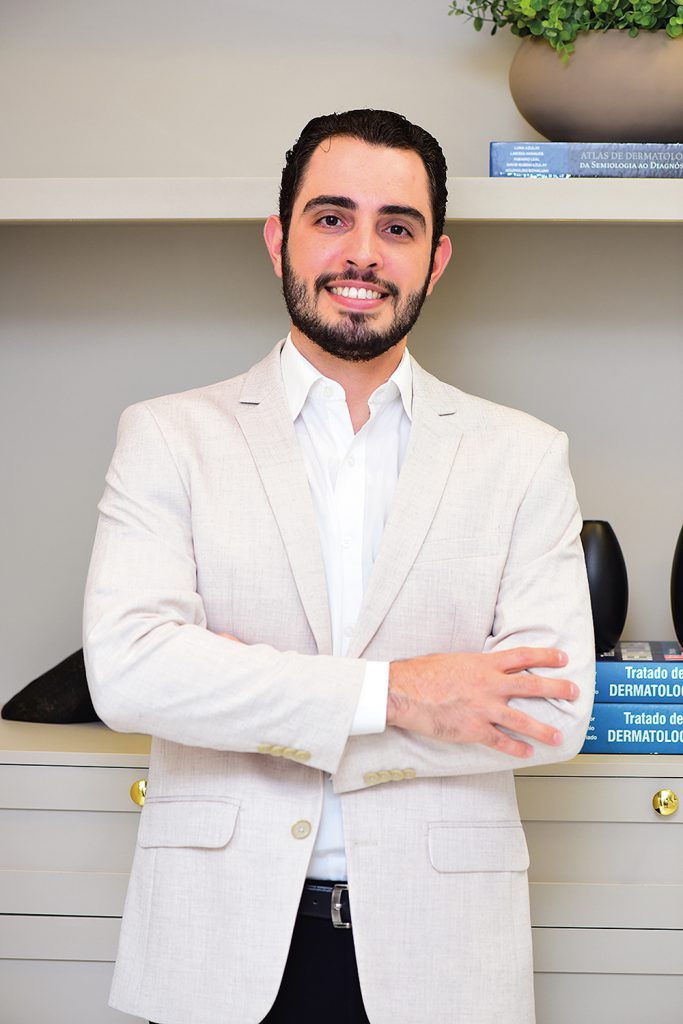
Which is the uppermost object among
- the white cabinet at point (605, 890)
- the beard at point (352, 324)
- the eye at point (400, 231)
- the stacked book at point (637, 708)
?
the eye at point (400, 231)

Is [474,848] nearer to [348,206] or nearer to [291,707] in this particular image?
[291,707]

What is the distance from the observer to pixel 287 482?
1.59 m

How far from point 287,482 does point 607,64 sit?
975 millimetres

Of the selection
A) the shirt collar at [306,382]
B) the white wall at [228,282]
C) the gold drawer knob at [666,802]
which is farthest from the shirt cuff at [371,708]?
the white wall at [228,282]

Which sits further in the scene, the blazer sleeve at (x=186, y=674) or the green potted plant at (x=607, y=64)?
the green potted plant at (x=607, y=64)

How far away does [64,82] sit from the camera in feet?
7.81

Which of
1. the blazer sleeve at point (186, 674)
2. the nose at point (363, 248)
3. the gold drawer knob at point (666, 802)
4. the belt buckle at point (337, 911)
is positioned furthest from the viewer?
the gold drawer knob at point (666, 802)

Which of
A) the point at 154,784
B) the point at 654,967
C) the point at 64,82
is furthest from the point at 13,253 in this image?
the point at 654,967

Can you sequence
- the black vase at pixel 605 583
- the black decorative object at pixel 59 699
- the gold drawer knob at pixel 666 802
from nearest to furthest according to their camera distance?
the gold drawer knob at pixel 666 802, the black vase at pixel 605 583, the black decorative object at pixel 59 699

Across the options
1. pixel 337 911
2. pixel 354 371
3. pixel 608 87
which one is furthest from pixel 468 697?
pixel 608 87

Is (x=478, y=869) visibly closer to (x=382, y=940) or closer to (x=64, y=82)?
(x=382, y=940)

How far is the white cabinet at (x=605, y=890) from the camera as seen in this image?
1976mm

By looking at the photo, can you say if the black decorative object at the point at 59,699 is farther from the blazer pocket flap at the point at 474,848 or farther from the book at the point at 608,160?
the book at the point at 608,160

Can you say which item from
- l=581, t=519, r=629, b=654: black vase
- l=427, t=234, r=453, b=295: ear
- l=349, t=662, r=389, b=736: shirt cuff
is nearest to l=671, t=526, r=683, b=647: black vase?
l=581, t=519, r=629, b=654: black vase
